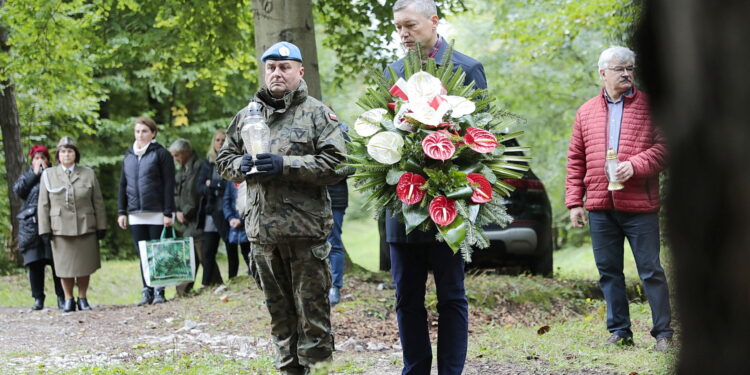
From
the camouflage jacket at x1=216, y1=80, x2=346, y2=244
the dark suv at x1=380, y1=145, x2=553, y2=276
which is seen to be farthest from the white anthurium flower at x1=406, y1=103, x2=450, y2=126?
the dark suv at x1=380, y1=145, x2=553, y2=276

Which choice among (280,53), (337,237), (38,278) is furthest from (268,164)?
(38,278)

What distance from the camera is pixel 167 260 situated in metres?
10.9

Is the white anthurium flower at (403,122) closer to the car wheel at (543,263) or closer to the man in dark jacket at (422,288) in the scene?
the man in dark jacket at (422,288)

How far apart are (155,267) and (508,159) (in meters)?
7.11

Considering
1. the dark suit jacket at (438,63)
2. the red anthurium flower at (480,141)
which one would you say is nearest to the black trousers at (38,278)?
the dark suit jacket at (438,63)

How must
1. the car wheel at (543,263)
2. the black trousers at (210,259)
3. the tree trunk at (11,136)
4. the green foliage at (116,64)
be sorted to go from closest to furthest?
the car wheel at (543,263) → the black trousers at (210,259) → the green foliage at (116,64) → the tree trunk at (11,136)

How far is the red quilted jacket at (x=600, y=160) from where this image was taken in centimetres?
629

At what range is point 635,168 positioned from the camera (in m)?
6.11

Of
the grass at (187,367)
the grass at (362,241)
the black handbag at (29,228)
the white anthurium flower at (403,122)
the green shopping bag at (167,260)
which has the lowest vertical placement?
the grass at (362,241)

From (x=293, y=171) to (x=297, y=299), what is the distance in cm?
82

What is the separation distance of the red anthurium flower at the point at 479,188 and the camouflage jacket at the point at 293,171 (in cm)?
95

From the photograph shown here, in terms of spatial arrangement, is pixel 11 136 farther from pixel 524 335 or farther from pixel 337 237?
pixel 524 335

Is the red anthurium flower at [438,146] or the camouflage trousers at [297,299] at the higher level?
the red anthurium flower at [438,146]

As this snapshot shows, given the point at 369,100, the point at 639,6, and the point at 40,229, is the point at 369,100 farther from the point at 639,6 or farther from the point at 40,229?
the point at 40,229
